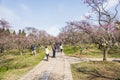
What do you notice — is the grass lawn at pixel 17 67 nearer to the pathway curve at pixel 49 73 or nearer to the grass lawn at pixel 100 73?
the pathway curve at pixel 49 73

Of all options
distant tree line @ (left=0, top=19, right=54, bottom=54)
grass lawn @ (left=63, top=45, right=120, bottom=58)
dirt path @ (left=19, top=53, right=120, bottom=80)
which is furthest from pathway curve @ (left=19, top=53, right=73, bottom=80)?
distant tree line @ (left=0, top=19, right=54, bottom=54)

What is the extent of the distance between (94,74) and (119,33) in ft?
55.3

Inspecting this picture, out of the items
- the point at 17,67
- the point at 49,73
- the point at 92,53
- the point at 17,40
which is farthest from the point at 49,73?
the point at 17,40

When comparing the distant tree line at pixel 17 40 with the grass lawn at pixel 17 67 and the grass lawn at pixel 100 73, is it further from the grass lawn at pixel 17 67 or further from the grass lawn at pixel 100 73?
the grass lawn at pixel 100 73

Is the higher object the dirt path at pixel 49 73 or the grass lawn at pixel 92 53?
the grass lawn at pixel 92 53

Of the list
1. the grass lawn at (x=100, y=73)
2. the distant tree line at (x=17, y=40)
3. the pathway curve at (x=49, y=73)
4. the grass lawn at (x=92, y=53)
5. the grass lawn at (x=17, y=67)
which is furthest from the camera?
the distant tree line at (x=17, y=40)

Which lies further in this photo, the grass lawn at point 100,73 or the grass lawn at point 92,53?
the grass lawn at point 92,53

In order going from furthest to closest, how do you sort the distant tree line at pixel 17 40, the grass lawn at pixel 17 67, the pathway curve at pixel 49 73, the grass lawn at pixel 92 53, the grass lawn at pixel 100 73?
the distant tree line at pixel 17 40 → the grass lawn at pixel 92 53 → the grass lawn at pixel 17 67 → the grass lawn at pixel 100 73 → the pathway curve at pixel 49 73

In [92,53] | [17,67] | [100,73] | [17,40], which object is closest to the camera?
[100,73]

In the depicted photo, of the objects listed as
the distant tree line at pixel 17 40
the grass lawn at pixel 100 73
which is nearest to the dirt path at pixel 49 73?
the grass lawn at pixel 100 73

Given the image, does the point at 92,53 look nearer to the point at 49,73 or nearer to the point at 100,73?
the point at 100,73

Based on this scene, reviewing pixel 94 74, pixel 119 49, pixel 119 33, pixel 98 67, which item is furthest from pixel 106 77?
pixel 119 49

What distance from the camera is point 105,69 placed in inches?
784

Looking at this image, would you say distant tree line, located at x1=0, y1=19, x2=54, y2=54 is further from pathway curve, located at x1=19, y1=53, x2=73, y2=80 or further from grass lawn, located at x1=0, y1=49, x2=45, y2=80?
pathway curve, located at x1=19, y1=53, x2=73, y2=80
